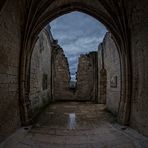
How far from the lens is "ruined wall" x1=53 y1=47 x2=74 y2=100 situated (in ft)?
34.0

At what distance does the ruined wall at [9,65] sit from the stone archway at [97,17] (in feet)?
0.83

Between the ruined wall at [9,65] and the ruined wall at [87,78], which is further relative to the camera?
the ruined wall at [87,78]

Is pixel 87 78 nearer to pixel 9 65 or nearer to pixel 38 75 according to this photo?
pixel 38 75

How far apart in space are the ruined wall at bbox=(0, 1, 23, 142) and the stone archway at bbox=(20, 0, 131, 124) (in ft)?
0.83

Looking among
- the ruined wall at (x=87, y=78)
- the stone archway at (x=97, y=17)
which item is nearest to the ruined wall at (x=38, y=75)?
the stone archway at (x=97, y=17)

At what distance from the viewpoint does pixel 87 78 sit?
34.0ft

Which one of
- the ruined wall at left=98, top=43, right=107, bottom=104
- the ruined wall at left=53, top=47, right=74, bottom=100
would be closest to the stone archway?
the ruined wall at left=98, top=43, right=107, bottom=104

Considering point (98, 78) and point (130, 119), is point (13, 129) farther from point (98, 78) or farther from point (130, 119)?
point (98, 78)

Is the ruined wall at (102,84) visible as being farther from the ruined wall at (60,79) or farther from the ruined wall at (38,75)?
the ruined wall at (38,75)

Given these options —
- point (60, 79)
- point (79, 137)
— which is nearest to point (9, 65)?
point (79, 137)

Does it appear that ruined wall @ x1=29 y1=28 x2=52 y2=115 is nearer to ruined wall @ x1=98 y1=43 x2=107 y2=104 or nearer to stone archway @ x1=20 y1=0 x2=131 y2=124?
stone archway @ x1=20 y1=0 x2=131 y2=124

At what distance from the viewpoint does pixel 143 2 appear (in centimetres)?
347

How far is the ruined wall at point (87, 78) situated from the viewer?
1001 centimetres

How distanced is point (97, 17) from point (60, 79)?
572 centimetres
